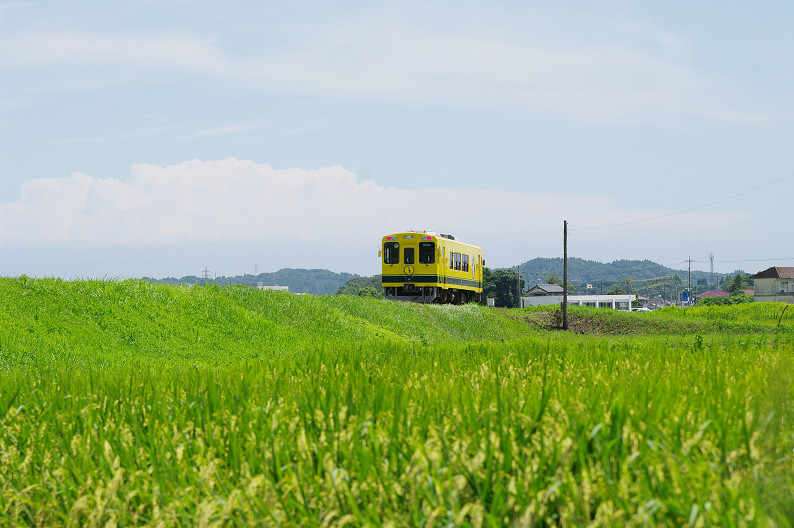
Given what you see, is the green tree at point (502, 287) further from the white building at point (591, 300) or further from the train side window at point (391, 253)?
the train side window at point (391, 253)

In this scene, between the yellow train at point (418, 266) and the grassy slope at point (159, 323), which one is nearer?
the grassy slope at point (159, 323)

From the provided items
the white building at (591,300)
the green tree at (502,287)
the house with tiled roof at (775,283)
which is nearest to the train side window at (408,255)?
the green tree at (502,287)

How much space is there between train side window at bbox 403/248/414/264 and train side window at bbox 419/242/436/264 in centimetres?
43

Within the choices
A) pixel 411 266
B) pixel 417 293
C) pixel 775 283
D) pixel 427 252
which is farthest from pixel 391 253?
pixel 775 283

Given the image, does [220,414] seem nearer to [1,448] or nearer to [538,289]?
[1,448]

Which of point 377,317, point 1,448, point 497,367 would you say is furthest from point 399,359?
point 377,317

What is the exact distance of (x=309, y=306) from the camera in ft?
64.6

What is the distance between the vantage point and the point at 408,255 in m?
33.8

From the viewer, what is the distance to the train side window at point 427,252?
3334 centimetres

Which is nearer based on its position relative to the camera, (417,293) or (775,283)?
(417,293)

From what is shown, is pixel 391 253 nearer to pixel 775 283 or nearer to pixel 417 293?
pixel 417 293

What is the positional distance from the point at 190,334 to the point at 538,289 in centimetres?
12531

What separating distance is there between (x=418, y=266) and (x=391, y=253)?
5.52 feet

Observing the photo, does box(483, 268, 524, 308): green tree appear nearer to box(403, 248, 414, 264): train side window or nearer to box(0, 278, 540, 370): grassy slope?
box(403, 248, 414, 264): train side window
